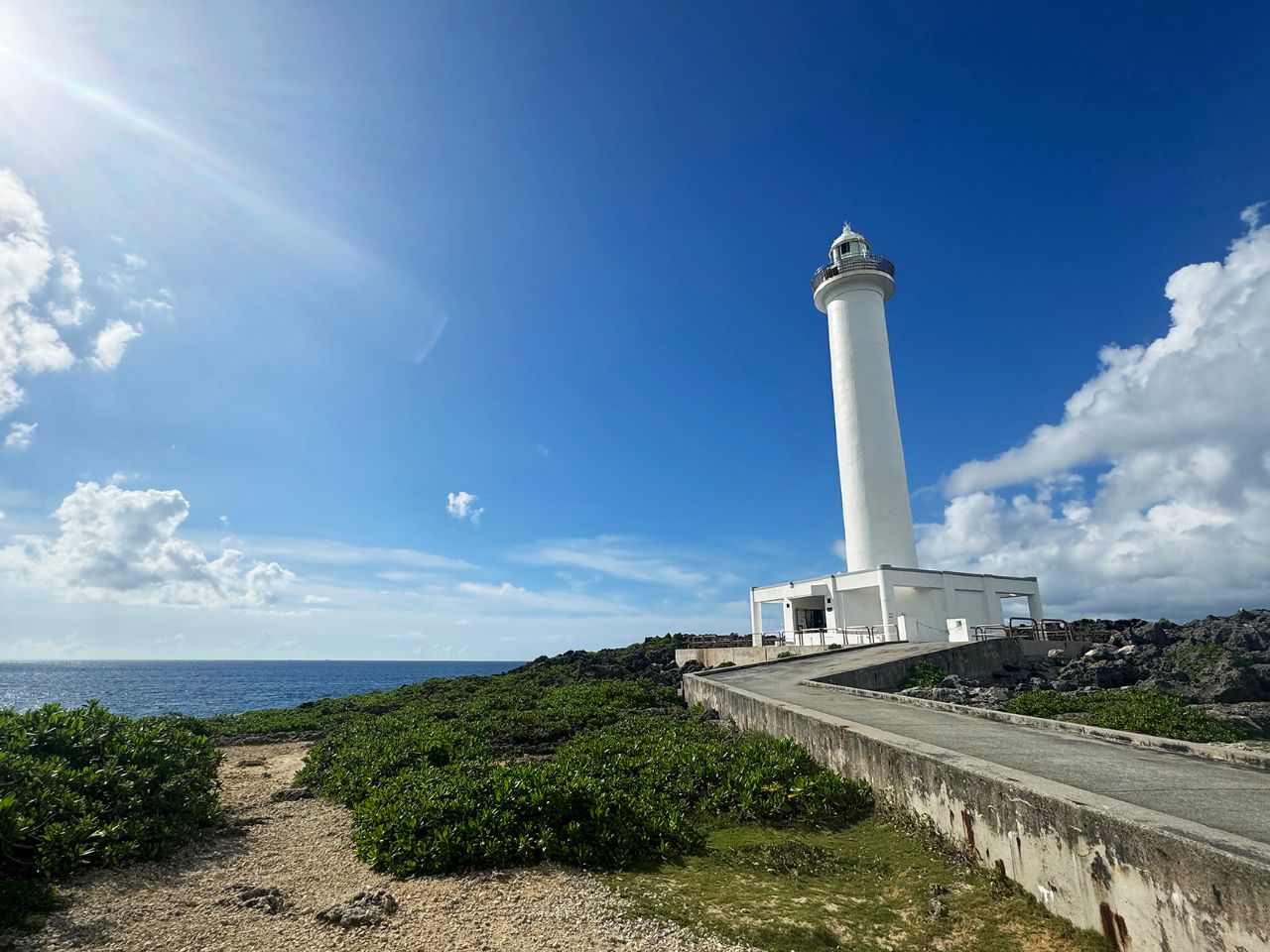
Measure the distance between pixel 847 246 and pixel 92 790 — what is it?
Answer: 39854 mm

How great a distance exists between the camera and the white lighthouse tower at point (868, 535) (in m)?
30.1

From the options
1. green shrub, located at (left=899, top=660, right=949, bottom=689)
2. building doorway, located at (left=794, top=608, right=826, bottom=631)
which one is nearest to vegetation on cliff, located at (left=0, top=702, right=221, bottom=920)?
green shrub, located at (left=899, top=660, right=949, bottom=689)

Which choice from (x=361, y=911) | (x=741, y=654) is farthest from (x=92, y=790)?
(x=741, y=654)

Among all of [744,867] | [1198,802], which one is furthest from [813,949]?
[1198,802]

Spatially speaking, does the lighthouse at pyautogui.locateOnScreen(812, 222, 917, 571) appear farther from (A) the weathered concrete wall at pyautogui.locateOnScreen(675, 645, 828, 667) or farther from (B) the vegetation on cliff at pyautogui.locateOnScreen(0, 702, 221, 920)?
(B) the vegetation on cliff at pyautogui.locateOnScreen(0, 702, 221, 920)

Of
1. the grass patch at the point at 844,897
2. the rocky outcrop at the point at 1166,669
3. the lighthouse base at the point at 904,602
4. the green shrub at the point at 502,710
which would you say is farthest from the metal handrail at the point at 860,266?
the grass patch at the point at 844,897

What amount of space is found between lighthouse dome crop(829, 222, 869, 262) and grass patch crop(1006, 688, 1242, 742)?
28.4 m

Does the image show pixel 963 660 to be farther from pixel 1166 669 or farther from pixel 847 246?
pixel 847 246

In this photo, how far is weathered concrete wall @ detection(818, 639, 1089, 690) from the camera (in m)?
18.2

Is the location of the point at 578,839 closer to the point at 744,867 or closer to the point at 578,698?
the point at 744,867

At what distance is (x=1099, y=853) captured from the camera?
4613mm

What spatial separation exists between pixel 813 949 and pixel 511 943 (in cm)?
222

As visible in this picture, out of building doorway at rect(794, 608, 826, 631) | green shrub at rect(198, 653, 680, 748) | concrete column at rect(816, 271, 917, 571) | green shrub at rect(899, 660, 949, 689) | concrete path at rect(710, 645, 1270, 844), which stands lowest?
green shrub at rect(198, 653, 680, 748)

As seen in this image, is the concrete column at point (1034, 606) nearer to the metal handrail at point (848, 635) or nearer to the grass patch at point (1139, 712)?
the metal handrail at point (848, 635)
